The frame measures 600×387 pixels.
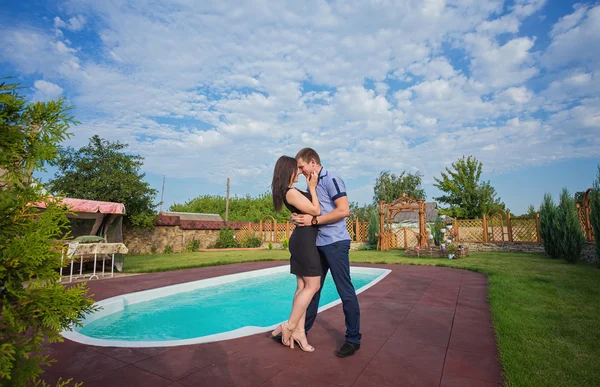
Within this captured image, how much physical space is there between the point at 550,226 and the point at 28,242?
530 inches

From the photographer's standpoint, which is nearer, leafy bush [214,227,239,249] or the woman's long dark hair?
the woman's long dark hair

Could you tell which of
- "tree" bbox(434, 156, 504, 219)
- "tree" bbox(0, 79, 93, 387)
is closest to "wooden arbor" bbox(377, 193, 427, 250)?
"tree" bbox(434, 156, 504, 219)

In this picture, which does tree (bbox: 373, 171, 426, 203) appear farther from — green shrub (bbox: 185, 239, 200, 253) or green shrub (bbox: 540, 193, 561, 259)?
green shrub (bbox: 540, 193, 561, 259)

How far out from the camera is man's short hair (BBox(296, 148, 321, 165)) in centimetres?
272

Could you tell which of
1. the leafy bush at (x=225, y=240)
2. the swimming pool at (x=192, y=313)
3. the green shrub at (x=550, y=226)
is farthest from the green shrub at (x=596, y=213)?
the leafy bush at (x=225, y=240)

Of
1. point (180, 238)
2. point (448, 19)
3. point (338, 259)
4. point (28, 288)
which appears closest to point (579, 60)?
point (448, 19)

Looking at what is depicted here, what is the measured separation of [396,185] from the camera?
125ft

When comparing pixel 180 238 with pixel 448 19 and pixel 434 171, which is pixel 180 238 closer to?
pixel 448 19

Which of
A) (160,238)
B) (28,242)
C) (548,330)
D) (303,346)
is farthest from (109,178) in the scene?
(548,330)

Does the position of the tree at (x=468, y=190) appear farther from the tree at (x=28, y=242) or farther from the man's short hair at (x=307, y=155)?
the tree at (x=28, y=242)

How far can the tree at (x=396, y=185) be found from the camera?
124ft

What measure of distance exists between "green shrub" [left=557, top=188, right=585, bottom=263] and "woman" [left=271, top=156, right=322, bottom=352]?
10.8m

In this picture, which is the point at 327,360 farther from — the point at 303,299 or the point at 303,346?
the point at 303,299

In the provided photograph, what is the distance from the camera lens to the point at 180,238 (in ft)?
53.5
